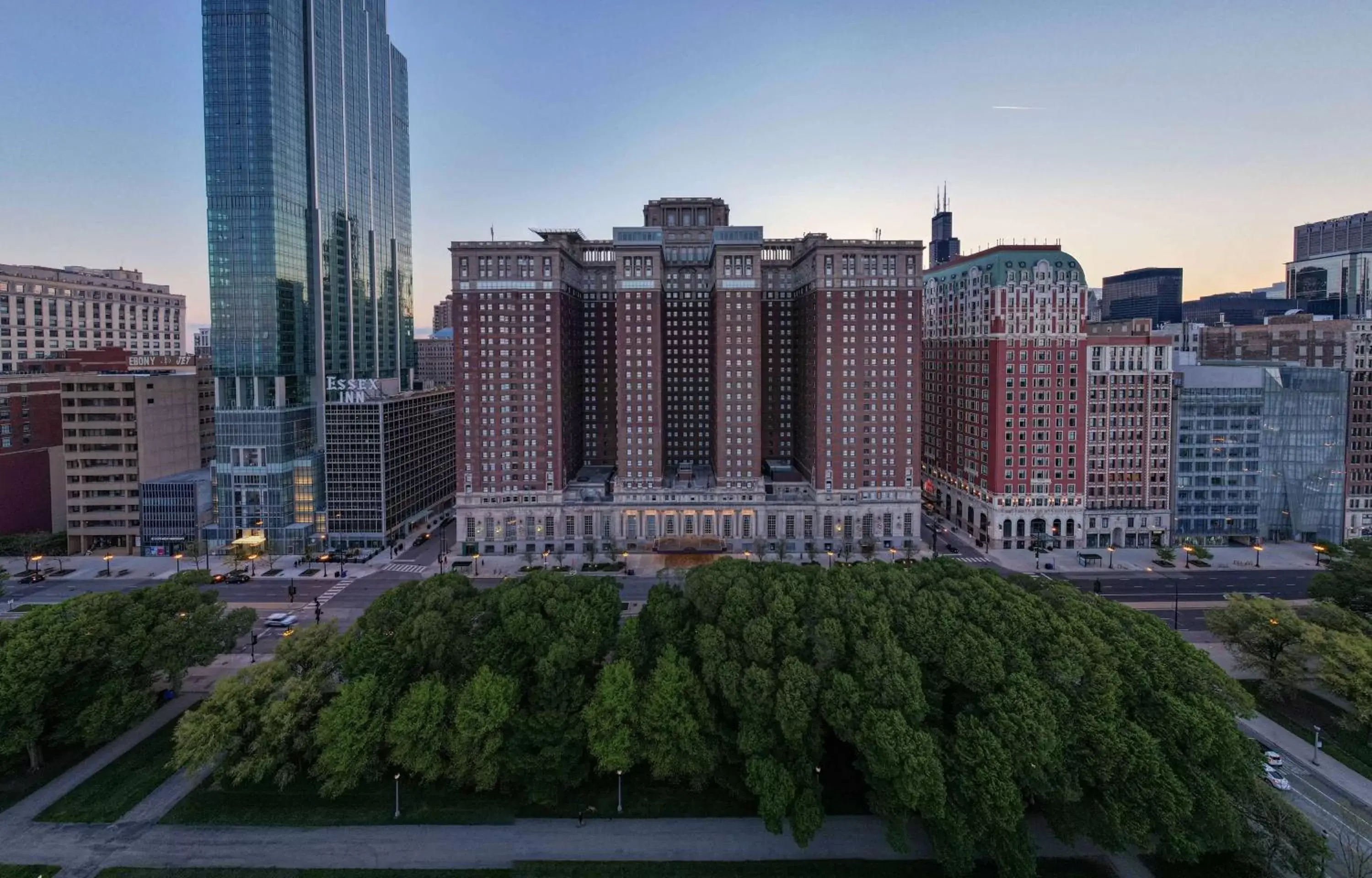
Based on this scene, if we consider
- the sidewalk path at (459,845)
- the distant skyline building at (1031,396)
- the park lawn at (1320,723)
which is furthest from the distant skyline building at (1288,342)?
the sidewalk path at (459,845)

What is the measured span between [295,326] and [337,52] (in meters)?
61.7

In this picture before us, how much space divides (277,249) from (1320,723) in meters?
161

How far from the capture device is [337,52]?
141 metres

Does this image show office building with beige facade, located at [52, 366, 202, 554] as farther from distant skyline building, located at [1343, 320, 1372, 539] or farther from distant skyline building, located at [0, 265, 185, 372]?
distant skyline building, located at [1343, 320, 1372, 539]

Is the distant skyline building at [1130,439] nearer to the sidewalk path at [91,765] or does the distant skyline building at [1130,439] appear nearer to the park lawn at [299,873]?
the park lawn at [299,873]

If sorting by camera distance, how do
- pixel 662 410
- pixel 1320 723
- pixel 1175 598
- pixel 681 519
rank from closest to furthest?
1. pixel 1320 723
2. pixel 1175 598
3. pixel 681 519
4. pixel 662 410

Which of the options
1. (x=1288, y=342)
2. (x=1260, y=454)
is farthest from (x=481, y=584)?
(x=1288, y=342)

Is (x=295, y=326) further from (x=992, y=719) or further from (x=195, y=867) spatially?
(x=992, y=719)

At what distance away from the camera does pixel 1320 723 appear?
2365 inches

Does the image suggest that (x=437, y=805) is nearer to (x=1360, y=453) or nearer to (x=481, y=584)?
(x=481, y=584)

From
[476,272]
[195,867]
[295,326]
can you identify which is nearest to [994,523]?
[476,272]

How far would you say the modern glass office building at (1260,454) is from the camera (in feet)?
393

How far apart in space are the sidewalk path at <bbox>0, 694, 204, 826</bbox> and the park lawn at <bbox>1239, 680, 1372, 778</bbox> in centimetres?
9306

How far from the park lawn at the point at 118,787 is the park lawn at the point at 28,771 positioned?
330 centimetres
